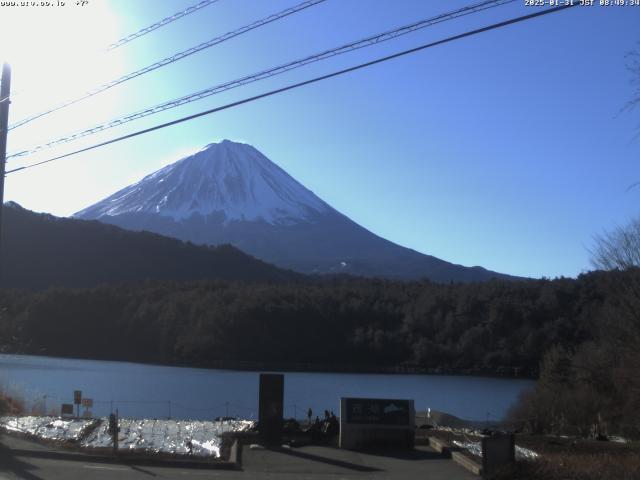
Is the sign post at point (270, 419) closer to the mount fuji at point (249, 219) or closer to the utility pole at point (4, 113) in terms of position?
the utility pole at point (4, 113)

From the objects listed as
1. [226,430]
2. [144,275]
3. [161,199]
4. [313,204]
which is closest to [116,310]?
[144,275]

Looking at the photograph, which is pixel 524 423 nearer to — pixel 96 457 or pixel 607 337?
pixel 607 337

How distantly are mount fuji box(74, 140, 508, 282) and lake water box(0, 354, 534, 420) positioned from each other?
105 m

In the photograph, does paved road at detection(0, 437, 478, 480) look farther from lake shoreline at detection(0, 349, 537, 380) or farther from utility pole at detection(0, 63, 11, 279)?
lake shoreline at detection(0, 349, 537, 380)

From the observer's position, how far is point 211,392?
44562mm

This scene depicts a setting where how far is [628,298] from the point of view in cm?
3117

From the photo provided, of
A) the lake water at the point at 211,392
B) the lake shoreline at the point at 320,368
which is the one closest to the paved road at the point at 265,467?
the lake water at the point at 211,392

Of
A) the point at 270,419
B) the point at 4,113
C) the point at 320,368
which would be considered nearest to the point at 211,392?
the point at 270,419

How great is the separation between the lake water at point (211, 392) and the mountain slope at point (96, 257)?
38.7 metres

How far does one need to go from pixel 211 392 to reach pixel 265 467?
29568 mm

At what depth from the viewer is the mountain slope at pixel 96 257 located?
98.9m

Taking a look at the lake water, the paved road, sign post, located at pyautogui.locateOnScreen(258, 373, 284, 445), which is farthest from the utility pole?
the lake water

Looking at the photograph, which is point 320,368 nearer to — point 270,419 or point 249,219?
point 270,419

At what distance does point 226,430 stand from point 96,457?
4.38 meters
